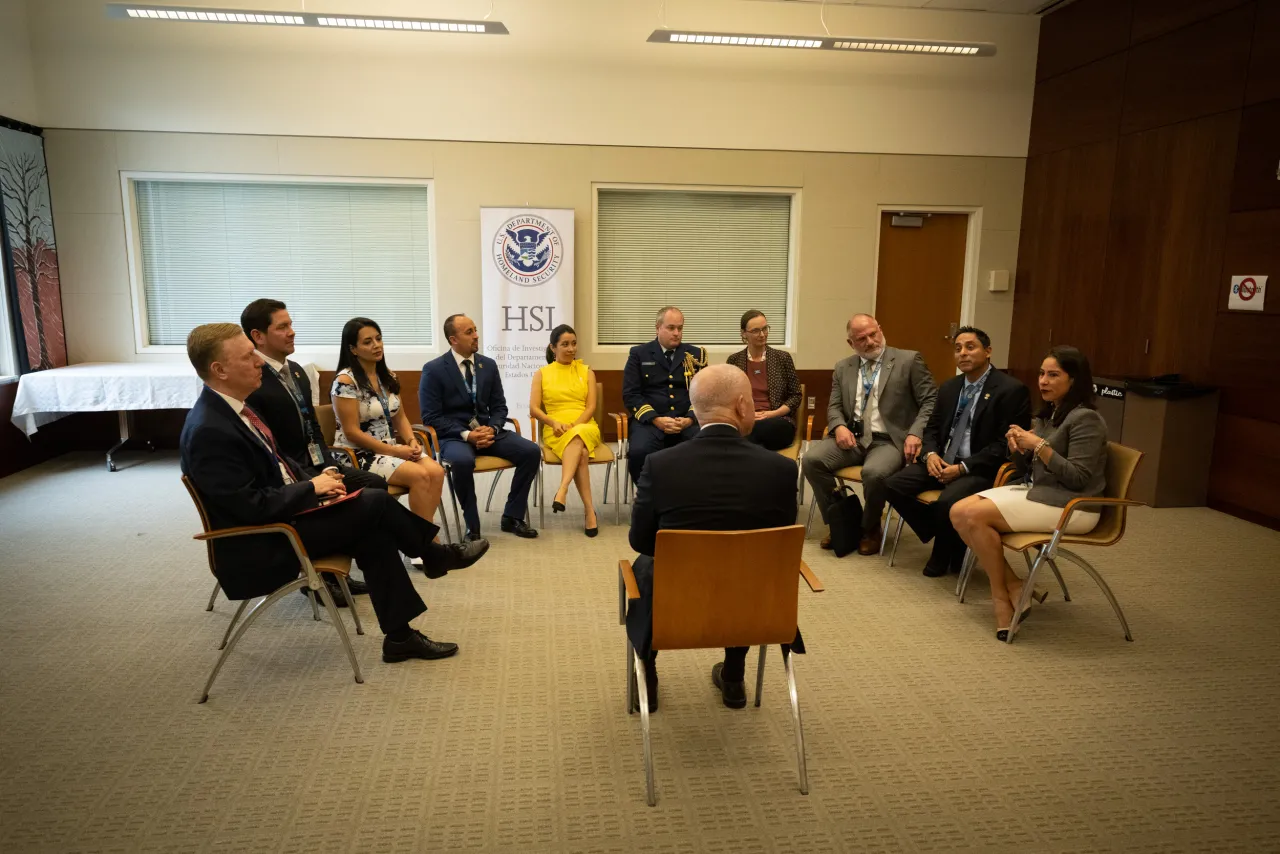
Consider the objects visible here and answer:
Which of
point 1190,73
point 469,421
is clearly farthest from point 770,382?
point 1190,73

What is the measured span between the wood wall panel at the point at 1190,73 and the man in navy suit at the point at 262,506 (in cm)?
585

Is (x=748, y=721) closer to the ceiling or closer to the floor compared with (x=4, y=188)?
closer to the floor

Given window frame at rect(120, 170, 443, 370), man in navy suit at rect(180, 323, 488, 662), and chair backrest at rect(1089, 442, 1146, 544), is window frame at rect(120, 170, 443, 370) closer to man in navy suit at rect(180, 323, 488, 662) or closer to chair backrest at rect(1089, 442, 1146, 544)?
man in navy suit at rect(180, 323, 488, 662)

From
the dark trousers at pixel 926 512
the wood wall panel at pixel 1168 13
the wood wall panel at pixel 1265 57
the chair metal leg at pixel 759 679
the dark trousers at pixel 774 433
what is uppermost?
the wood wall panel at pixel 1168 13

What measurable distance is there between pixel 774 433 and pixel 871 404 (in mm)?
613

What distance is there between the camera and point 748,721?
264 cm

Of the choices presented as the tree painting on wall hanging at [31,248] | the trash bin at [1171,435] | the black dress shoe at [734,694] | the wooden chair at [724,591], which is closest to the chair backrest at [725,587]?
the wooden chair at [724,591]

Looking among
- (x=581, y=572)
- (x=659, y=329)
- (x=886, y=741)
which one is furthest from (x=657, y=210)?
(x=886, y=741)

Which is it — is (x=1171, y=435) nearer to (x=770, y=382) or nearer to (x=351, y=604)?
(x=770, y=382)

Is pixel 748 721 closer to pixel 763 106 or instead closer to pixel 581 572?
pixel 581 572

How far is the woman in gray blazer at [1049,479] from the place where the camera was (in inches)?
126

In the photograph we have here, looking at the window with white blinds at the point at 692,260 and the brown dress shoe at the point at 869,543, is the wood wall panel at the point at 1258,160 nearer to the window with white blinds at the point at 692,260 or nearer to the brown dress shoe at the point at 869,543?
the brown dress shoe at the point at 869,543

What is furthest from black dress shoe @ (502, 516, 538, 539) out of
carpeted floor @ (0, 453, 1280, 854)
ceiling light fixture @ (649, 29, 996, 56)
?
ceiling light fixture @ (649, 29, 996, 56)

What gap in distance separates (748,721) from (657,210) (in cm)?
547
